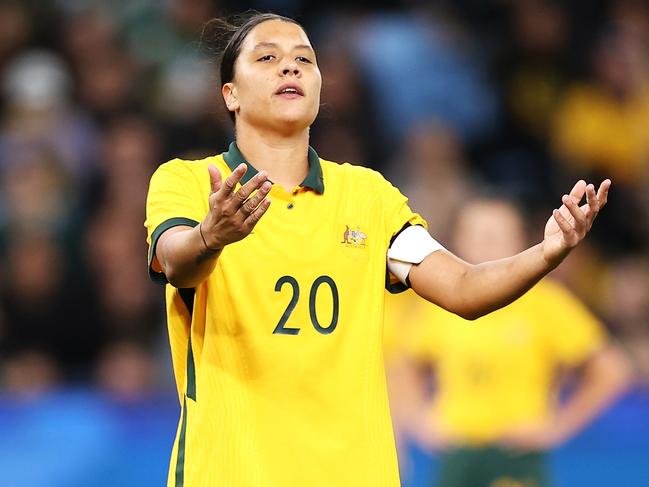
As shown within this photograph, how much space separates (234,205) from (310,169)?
26.5 inches

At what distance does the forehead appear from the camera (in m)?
3.76

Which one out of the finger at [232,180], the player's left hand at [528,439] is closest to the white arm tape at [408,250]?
the finger at [232,180]

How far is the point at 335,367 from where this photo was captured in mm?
3518

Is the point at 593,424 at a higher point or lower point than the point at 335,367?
higher

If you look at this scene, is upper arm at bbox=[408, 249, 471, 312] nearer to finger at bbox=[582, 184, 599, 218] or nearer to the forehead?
finger at bbox=[582, 184, 599, 218]

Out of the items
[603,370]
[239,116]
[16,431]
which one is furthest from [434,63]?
[239,116]

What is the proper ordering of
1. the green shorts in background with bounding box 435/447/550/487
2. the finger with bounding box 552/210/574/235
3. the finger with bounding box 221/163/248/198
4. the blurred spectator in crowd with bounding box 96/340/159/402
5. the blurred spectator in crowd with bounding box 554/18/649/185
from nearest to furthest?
1. the finger with bounding box 221/163/248/198
2. the finger with bounding box 552/210/574/235
3. the green shorts in background with bounding box 435/447/550/487
4. the blurred spectator in crowd with bounding box 96/340/159/402
5. the blurred spectator in crowd with bounding box 554/18/649/185

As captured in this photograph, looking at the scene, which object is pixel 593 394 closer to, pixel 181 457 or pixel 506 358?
pixel 506 358

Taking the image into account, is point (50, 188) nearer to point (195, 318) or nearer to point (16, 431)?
point (16, 431)

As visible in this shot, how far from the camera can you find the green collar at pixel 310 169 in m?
3.70

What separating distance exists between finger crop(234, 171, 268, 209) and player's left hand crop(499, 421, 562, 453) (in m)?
3.85

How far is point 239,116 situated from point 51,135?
17.5ft

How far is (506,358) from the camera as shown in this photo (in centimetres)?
673

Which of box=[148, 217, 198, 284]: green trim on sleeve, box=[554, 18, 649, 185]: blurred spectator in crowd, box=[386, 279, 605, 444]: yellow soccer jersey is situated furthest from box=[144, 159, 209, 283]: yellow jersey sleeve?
box=[554, 18, 649, 185]: blurred spectator in crowd
